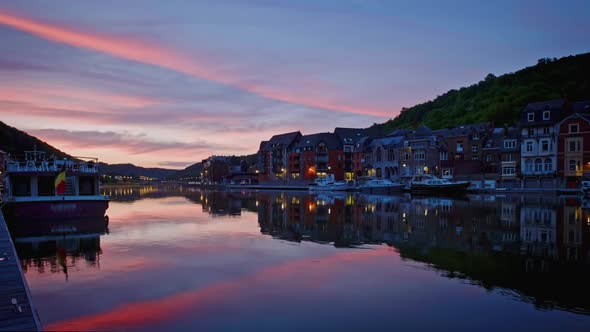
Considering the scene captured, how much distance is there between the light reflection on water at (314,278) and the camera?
34.7 ft

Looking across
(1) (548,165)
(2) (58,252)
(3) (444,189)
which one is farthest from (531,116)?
(2) (58,252)

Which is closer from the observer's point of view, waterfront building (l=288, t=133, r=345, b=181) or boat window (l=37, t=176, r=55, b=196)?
boat window (l=37, t=176, r=55, b=196)

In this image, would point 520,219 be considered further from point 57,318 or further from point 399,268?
point 57,318

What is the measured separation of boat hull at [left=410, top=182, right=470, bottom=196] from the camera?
69312 millimetres

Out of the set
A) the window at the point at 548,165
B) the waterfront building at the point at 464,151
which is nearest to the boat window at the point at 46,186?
the waterfront building at the point at 464,151

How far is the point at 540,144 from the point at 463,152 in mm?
21400

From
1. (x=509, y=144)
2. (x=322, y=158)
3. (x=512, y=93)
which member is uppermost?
(x=512, y=93)

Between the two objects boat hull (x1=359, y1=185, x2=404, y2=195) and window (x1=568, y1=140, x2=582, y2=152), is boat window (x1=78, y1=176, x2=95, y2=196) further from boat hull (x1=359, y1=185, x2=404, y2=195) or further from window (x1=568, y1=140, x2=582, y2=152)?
window (x1=568, y1=140, x2=582, y2=152)

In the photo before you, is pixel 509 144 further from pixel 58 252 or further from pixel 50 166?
pixel 58 252

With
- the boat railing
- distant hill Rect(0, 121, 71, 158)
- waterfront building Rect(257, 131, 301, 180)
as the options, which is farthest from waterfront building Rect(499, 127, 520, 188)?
distant hill Rect(0, 121, 71, 158)

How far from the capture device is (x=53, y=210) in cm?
3203

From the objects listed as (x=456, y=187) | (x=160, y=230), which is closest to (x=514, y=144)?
(x=456, y=187)

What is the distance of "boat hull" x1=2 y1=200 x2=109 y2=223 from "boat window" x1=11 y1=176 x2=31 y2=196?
2.78 metres

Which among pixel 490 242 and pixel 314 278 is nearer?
pixel 314 278
